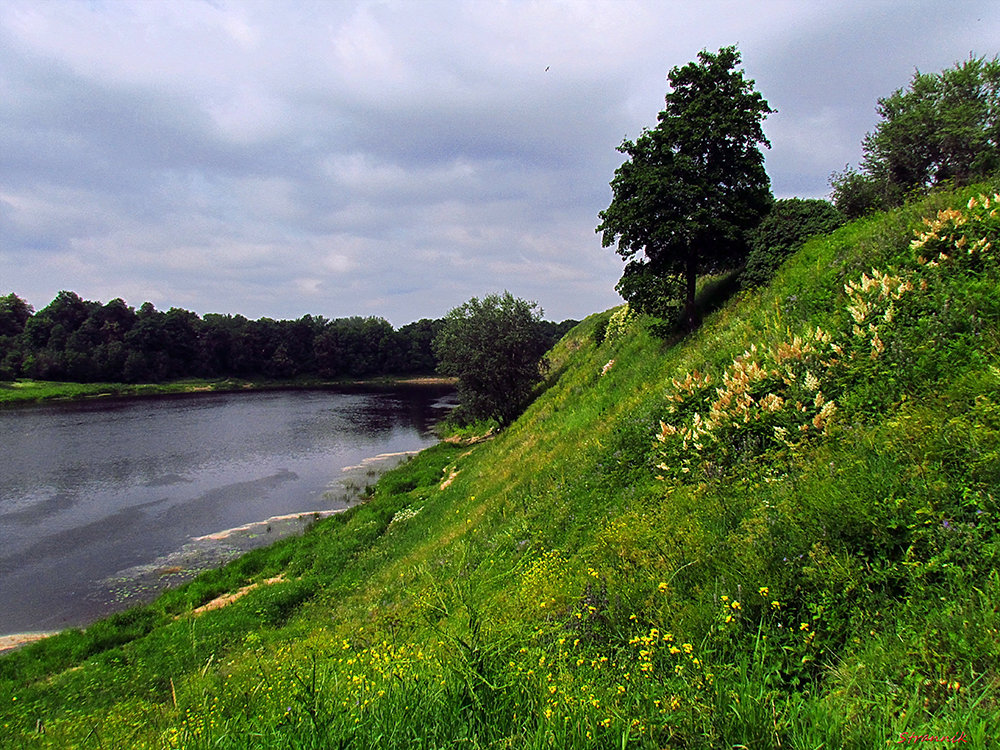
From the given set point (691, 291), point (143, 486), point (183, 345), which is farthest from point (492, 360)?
point (183, 345)

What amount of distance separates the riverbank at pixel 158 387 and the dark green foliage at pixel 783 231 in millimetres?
69747

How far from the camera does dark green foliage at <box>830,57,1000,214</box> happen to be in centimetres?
1939

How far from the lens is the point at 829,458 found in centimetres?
536

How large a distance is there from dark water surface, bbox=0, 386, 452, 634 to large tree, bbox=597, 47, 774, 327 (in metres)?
21.1

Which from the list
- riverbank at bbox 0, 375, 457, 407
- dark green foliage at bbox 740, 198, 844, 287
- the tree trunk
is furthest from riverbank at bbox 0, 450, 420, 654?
riverbank at bbox 0, 375, 457, 407

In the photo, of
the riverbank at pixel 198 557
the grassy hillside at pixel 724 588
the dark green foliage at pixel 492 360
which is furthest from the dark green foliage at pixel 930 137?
the riverbank at pixel 198 557

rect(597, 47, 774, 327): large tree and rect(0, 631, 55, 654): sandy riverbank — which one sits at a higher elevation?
rect(597, 47, 774, 327): large tree

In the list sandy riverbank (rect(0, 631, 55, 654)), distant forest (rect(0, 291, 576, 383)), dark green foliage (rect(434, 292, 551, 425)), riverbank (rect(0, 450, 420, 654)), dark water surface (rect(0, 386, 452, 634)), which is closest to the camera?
sandy riverbank (rect(0, 631, 55, 654))

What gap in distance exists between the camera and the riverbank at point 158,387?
266ft

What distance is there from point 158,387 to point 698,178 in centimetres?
11208

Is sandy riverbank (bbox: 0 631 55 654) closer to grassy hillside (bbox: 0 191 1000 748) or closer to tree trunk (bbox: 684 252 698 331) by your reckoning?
grassy hillside (bbox: 0 191 1000 748)

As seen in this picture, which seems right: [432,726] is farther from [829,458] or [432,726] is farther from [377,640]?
[829,458]

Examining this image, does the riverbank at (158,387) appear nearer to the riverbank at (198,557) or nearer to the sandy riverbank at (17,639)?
the riverbank at (198,557)

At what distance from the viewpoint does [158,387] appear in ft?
322
